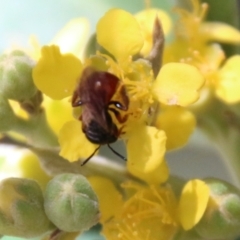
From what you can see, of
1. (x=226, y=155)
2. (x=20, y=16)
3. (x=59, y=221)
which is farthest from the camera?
(x=20, y=16)

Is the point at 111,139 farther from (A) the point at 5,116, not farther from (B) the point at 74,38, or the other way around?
(B) the point at 74,38

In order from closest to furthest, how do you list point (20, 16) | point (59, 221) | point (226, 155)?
point (59, 221), point (226, 155), point (20, 16)

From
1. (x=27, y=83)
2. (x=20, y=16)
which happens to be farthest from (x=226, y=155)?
(x=20, y=16)

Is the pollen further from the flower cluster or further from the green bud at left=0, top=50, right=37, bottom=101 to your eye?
the green bud at left=0, top=50, right=37, bottom=101

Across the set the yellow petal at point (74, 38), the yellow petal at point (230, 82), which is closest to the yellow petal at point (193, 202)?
the yellow petal at point (230, 82)

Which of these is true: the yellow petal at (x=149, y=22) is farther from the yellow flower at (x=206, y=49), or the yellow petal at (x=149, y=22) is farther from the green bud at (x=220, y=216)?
the green bud at (x=220, y=216)

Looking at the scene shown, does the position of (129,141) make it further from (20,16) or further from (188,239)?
(20,16)
